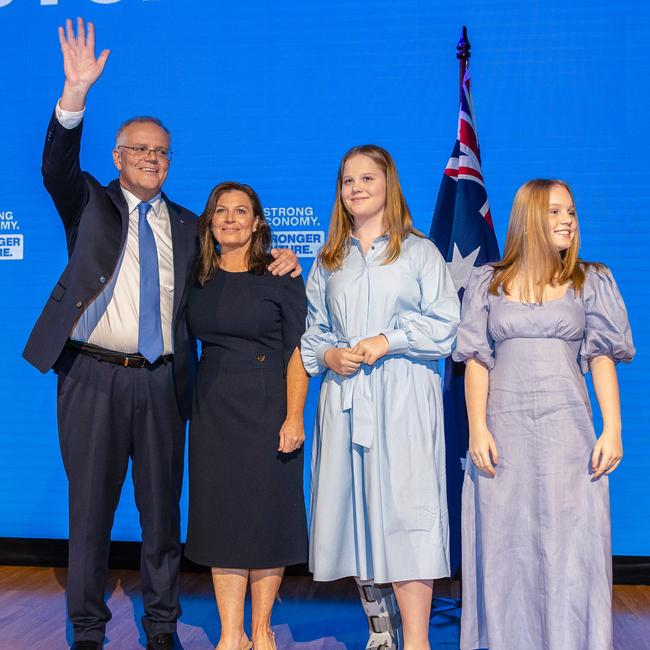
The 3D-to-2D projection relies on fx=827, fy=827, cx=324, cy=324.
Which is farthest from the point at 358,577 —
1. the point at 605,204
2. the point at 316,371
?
the point at 605,204

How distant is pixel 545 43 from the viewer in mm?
3982

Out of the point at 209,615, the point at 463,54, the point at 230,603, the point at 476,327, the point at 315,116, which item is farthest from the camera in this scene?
the point at 315,116

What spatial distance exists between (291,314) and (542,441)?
3.07ft

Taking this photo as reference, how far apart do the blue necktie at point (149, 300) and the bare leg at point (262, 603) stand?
0.84 meters

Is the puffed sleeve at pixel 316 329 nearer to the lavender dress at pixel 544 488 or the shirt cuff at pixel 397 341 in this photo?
the shirt cuff at pixel 397 341

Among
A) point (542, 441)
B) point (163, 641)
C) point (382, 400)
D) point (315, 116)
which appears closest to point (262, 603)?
point (163, 641)

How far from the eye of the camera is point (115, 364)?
2.91m

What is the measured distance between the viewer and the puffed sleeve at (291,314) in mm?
2848

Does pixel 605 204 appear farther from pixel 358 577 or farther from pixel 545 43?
pixel 358 577

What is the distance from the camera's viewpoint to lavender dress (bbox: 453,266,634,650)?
2.43 meters

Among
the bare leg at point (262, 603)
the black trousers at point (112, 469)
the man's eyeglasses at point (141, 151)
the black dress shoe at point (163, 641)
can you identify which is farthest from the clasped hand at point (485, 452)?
the man's eyeglasses at point (141, 151)

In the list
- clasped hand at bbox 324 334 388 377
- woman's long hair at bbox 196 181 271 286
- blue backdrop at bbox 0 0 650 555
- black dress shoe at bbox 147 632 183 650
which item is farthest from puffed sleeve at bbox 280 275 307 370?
blue backdrop at bbox 0 0 650 555

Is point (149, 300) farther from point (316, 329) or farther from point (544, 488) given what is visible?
point (544, 488)

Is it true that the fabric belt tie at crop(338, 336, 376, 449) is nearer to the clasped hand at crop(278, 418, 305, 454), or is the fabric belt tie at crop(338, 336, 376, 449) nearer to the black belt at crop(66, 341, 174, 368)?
the clasped hand at crop(278, 418, 305, 454)
